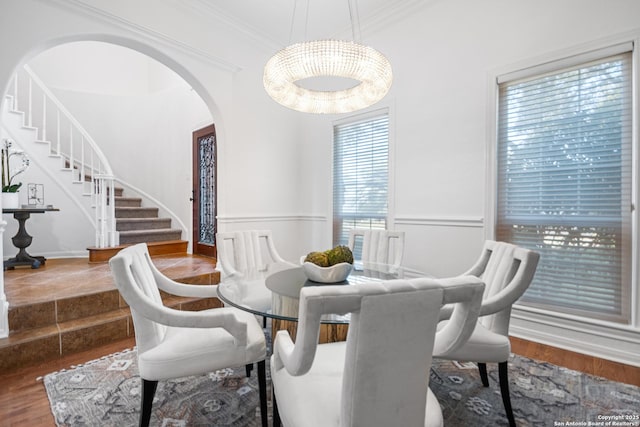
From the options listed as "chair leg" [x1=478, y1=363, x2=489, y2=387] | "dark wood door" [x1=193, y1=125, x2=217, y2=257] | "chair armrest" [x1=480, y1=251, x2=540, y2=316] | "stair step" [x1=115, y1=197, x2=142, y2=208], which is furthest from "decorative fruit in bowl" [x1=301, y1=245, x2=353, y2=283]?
"stair step" [x1=115, y1=197, x2=142, y2=208]

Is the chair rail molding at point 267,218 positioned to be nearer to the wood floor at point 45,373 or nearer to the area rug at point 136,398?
the wood floor at point 45,373

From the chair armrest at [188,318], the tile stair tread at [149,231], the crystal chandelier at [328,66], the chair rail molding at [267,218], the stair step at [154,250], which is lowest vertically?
the stair step at [154,250]

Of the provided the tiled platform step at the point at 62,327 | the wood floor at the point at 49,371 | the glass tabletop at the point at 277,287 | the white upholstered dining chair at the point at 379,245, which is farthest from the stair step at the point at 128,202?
the white upholstered dining chair at the point at 379,245

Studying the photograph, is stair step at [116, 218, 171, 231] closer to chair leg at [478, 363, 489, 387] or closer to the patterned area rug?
the patterned area rug

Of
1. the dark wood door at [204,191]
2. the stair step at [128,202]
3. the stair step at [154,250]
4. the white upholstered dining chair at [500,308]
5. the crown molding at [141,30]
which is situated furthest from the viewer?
the stair step at [128,202]

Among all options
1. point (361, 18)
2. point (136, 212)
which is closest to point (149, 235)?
point (136, 212)

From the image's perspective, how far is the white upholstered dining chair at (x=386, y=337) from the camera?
76 centimetres

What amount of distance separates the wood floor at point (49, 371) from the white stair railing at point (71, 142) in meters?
1.59

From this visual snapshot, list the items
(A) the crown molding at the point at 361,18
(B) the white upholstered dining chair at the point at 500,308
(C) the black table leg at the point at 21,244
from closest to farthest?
1. (B) the white upholstered dining chair at the point at 500,308
2. (A) the crown molding at the point at 361,18
3. (C) the black table leg at the point at 21,244

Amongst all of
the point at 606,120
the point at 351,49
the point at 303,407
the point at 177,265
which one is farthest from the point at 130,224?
the point at 606,120

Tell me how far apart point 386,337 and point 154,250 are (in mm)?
4886

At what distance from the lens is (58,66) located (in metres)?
5.45

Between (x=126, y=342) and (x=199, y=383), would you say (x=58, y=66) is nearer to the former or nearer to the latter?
(x=126, y=342)

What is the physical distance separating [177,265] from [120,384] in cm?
227
